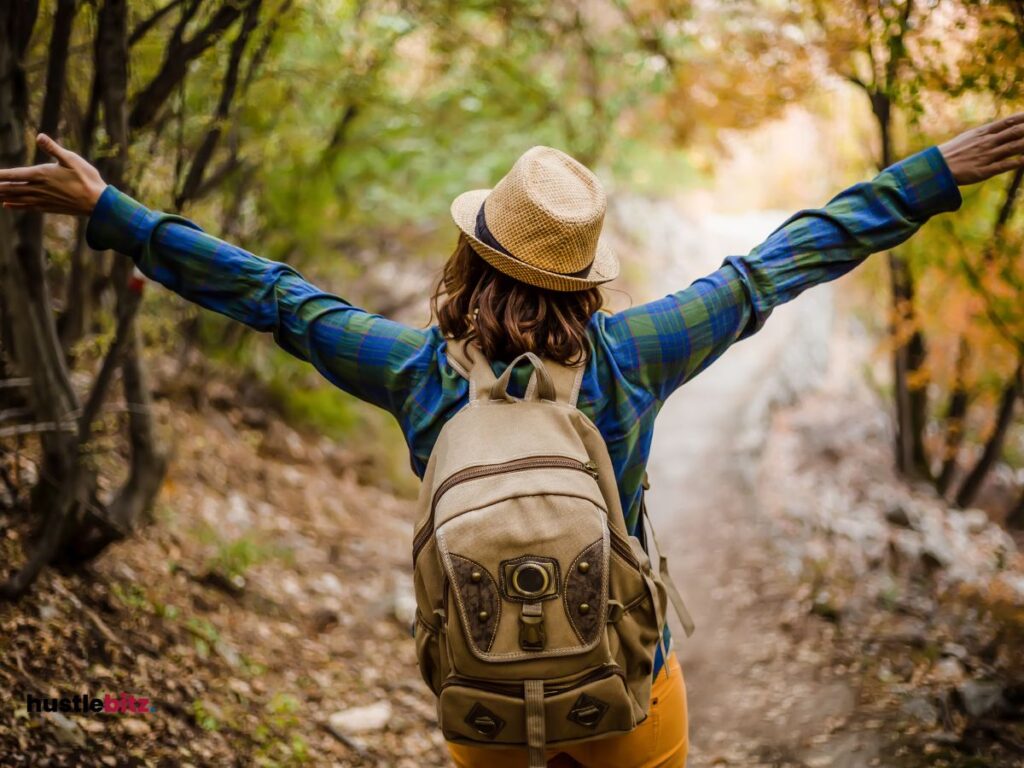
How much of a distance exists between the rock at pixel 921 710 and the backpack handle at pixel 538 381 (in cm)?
297

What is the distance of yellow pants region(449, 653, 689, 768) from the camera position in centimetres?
180

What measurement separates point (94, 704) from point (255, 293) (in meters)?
1.87

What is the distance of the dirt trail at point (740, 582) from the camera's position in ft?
13.4

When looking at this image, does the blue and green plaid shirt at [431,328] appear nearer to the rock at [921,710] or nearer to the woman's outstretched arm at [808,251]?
the woman's outstretched arm at [808,251]

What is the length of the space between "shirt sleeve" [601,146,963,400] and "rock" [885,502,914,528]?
690cm

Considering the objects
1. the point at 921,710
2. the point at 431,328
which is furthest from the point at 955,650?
the point at 431,328

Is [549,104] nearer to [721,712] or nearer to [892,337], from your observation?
[892,337]

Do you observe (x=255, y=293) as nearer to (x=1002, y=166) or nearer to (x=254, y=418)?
(x=1002, y=166)

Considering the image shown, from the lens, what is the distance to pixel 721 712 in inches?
179

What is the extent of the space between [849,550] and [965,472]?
4.60 m

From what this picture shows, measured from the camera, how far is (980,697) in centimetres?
356

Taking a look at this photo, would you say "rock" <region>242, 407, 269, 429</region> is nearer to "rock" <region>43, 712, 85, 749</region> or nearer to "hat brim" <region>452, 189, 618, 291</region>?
"rock" <region>43, 712, 85, 749</region>

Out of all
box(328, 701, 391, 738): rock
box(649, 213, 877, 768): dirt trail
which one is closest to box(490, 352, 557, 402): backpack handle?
box(328, 701, 391, 738): rock

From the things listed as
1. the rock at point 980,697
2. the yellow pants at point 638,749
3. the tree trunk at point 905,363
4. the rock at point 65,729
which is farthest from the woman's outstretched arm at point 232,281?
the tree trunk at point 905,363
